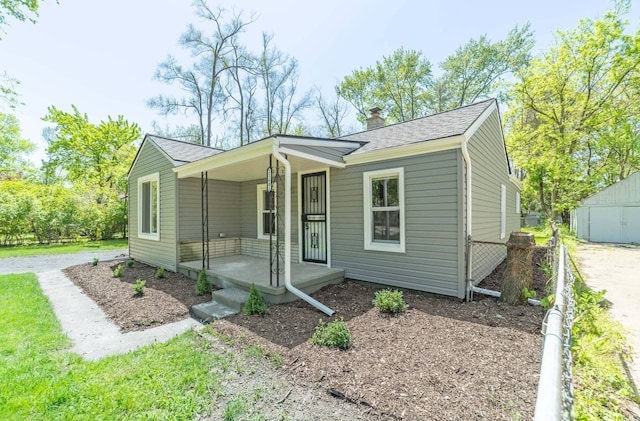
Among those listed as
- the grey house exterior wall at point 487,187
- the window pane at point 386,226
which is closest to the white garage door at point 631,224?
the grey house exterior wall at point 487,187

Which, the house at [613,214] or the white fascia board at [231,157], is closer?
the white fascia board at [231,157]

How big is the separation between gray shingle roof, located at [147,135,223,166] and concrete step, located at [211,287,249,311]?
376cm

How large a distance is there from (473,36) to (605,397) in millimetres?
22669

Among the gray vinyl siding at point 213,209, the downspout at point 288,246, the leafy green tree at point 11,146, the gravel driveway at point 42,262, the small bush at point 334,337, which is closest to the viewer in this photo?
the small bush at point 334,337

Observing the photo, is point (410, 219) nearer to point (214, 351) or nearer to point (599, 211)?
point (214, 351)

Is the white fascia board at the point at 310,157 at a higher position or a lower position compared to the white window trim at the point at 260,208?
higher

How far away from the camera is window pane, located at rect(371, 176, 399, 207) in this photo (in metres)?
5.60

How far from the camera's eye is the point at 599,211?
15.5m

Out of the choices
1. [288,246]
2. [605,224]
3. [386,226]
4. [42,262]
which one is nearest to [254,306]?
[288,246]

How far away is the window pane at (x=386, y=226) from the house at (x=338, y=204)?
21mm

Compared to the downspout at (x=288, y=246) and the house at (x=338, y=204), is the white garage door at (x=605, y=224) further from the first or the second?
the downspout at (x=288, y=246)

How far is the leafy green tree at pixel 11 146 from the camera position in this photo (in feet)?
61.9

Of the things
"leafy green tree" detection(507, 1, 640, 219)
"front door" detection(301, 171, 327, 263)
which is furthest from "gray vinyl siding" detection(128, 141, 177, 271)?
"leafy green tree" detection(507, 1, 640, 219)

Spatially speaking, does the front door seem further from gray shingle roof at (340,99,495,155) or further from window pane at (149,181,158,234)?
window pane at (149,181,158,234)
